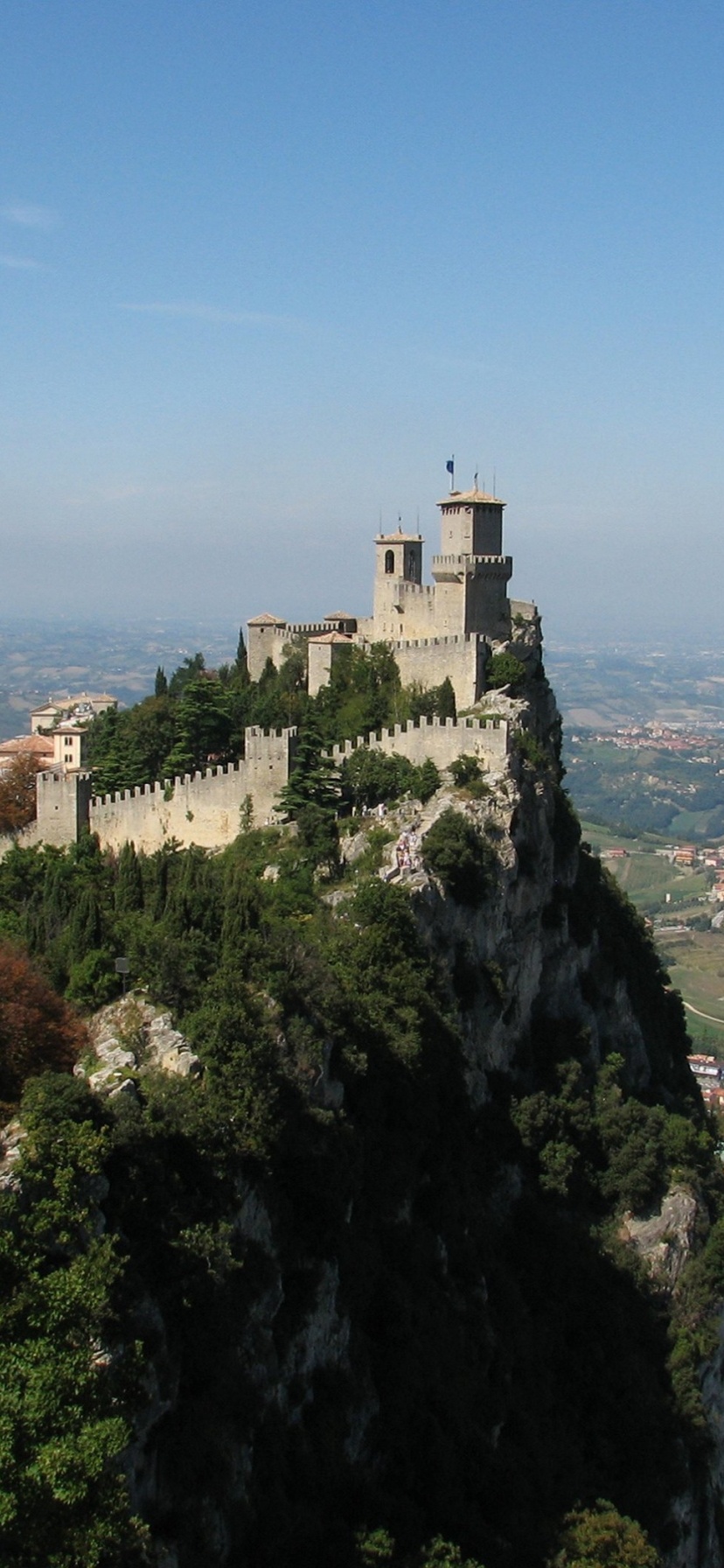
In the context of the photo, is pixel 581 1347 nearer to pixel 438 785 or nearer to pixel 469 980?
pixel 469 980

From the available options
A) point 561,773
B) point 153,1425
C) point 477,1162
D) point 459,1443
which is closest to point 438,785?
point 477,1162

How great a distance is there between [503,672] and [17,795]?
14164 mm

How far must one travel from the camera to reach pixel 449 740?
1629 inches

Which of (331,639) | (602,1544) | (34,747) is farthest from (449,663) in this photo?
(602,1544)

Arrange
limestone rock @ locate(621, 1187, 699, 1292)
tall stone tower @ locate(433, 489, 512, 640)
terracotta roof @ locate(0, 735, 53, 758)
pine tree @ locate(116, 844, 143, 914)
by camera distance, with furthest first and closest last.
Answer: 1. terracotta roof @ locate(0, 735, 53, 758)
2. tall stone tower @ locate(433, 489, 512, 640)
3. limestone rock @ locate(621, 1187, 699, 1292)
4. pine tree @ locate(116, 844, 143, 914)

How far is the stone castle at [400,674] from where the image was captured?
4091 cm

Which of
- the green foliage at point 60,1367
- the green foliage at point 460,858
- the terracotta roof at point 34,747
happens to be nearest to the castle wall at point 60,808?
the terracotta roof at point 34,747

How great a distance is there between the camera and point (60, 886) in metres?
35.7

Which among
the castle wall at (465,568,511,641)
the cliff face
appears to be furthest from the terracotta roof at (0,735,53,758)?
the cliff face

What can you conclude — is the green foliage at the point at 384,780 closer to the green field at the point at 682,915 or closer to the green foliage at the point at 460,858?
the green foliage at the point at 460,858

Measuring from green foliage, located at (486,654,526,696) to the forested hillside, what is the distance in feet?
4.47

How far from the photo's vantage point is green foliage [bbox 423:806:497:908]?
3709cm

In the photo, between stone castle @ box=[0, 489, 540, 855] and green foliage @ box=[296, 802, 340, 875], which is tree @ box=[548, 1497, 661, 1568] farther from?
stone castle @ box=[0, 489, 540, 855]

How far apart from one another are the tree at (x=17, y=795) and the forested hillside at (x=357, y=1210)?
A: 2020 millimetres
